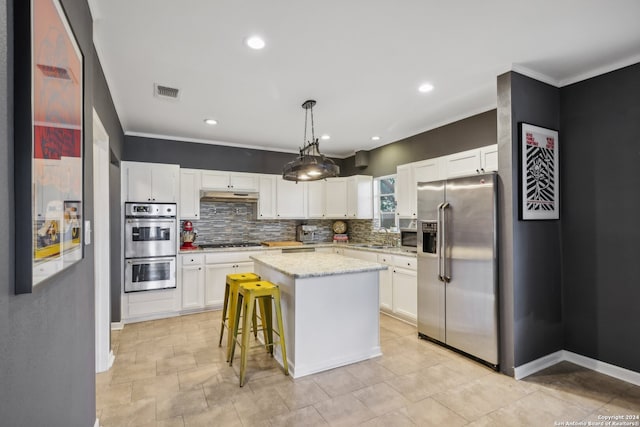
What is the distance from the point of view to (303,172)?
9.75ft

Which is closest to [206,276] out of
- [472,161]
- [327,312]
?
Answer: [327,312]

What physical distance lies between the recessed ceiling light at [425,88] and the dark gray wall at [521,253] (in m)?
0.59

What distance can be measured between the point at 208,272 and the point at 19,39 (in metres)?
4.19

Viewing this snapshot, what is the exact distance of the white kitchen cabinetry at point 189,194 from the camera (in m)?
4.84

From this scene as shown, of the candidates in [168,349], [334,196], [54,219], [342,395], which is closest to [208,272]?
[168,349]

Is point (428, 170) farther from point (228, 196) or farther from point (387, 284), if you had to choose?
point (228, 196)

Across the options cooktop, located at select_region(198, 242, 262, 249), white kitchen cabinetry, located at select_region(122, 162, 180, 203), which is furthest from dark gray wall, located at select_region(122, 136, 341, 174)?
cooktop, located at select_region(198, 242, 262, 249)

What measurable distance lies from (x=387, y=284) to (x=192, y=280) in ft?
9.06

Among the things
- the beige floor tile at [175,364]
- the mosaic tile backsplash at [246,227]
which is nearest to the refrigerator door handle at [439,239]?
the mosaic tile backsplash at [246,227]

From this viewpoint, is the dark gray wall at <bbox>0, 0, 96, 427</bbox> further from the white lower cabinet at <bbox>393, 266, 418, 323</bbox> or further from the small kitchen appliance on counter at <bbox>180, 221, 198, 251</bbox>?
the white lower cabinet at <bbox>393, 266, 418, 323</bbox>

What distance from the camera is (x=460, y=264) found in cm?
322

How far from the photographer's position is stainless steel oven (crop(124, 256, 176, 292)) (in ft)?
14.0

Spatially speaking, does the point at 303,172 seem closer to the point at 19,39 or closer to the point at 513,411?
the point at 19,39

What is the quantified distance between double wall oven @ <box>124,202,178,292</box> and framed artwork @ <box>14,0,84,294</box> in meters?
3.13
